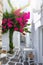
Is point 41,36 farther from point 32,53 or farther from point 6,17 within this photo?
point 6,17

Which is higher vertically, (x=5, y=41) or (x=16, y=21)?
(x=16, y=21)

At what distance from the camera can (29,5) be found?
668cm

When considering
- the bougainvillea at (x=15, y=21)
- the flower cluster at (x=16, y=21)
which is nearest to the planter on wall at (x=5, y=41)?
the bougainvillea at (x=15, y=21)

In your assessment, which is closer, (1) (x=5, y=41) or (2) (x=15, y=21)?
(2) (x=15, y=21)

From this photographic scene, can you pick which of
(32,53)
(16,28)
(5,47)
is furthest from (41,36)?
(5,47)

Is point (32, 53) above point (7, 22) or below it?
below

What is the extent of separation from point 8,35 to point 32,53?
6.63 ft

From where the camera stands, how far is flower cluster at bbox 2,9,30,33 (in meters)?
5.78

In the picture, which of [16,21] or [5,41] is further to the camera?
[5,41]

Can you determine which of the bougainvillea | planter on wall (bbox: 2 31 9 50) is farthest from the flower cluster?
planter on wall (bbox: 2 31 9 50)

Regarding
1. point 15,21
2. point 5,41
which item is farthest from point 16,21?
point 5,41

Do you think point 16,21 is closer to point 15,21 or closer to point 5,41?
point 15,21

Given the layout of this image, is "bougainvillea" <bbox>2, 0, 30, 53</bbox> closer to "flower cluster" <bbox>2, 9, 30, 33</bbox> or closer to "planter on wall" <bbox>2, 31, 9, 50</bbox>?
"flower cluster" <bbox>2, 9, 30, 33</bbox>

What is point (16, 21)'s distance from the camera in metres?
5.93
